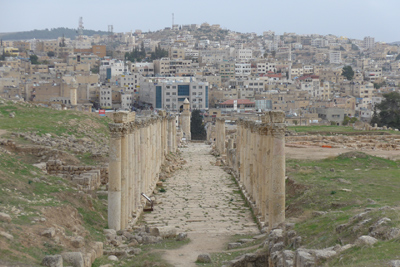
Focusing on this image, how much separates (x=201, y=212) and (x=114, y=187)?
5.19 m

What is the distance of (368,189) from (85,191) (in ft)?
30.0

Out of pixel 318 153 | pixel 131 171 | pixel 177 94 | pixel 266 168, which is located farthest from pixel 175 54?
pixel 266 168

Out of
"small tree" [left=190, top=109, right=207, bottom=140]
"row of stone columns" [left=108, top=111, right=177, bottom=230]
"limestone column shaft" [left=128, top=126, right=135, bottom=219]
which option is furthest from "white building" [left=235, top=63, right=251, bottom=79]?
"limestone column shaft" [left=128, top=126, right=135, bottom=219]

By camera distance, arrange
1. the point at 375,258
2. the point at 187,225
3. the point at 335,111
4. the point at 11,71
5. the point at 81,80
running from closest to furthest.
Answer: the point at 375,258, the point at 187,225, the point at 335,111, the point at 81,80, the point at 11,71

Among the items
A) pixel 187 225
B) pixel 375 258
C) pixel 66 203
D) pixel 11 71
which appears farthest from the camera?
pixel 11 71

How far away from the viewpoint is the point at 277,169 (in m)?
20.0

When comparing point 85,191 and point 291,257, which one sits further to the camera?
point 85,191

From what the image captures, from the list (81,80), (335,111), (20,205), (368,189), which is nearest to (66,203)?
(20,205)

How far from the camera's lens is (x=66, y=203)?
19.7 metres

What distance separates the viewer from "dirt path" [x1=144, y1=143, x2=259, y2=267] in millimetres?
18953

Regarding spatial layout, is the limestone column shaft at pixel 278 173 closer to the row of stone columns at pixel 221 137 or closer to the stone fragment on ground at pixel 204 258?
the stone fragment on ground at pixel 204 258

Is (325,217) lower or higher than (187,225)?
higher

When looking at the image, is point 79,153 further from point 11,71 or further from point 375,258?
point 11,71

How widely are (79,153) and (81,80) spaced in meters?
101
